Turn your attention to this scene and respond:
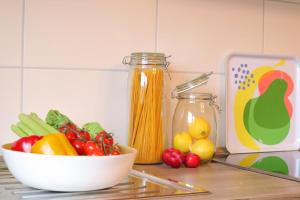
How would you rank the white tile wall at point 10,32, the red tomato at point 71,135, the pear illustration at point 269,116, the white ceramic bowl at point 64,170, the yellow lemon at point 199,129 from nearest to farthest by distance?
the white ceramic bowl at point 64,170, the red tomato at point 71,135, the white tile wall at point 10,32, the yellow lemon at point 199,129, the pear illustration at point 269,116

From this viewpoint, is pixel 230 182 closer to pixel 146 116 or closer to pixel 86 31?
pixel 146 116

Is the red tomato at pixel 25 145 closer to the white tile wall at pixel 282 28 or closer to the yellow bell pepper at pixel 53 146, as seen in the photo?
the yellow bell pepper at pixel 53 146

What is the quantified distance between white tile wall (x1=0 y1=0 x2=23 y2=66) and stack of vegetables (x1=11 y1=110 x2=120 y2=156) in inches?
8.3

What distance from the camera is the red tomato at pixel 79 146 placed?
0.92 metres

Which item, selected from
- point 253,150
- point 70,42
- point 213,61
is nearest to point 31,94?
point 70,42

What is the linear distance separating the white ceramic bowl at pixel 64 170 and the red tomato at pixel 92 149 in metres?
0.03

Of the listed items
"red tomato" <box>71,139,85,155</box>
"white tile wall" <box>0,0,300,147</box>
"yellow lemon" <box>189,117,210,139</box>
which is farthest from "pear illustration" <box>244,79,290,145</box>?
"red tomato" <box>71,139,85,155</box>

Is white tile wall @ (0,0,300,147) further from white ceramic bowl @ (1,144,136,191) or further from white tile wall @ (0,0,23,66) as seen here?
white ceramic bowl @ (1,144,136,191)

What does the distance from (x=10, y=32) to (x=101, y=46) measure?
0.78 feet

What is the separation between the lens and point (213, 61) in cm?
149

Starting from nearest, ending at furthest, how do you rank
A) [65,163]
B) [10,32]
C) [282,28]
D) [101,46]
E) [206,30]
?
[65,163] < [10,32] < [101,46] < [206,30] < [282,28]

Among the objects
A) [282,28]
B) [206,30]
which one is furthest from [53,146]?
[282,28]

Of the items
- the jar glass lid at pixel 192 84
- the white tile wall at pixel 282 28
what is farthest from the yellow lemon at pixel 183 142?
the white tile wall at pixel 282 28

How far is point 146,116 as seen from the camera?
1.23 meters
